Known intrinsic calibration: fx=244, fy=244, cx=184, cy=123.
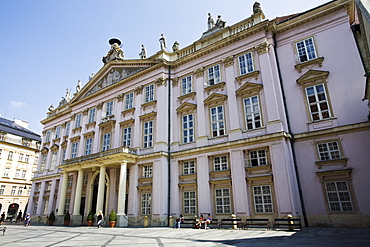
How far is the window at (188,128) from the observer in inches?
905

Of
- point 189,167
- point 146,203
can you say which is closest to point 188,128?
point 189,167

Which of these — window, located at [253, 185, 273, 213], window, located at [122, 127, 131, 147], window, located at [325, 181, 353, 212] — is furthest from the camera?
window, located at [122, 127, 131, 147]

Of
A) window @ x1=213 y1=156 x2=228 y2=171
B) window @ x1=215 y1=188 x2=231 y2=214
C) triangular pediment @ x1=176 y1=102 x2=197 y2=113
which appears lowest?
window @ x1=215 y1=188 x2=231 y2=214

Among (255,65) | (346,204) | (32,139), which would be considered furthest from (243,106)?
(32,139)

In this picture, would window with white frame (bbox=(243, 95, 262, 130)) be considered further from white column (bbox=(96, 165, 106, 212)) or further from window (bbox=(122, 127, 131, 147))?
white column (bbox=(96, 165, 106, 212))

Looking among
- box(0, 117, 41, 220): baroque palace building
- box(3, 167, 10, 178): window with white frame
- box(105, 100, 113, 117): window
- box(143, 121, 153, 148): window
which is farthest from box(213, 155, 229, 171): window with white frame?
box(3, 167, 10, 178): window with white frame

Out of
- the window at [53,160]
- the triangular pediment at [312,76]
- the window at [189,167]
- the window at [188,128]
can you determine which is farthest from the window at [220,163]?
the window at [53,160]

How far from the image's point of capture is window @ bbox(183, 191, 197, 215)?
20.7 m

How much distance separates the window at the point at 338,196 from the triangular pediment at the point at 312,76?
764 cm

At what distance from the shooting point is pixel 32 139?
174 feet

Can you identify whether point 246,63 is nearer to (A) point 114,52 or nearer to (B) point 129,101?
(B) point 129,101

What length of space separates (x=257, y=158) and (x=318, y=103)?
20.0 ft

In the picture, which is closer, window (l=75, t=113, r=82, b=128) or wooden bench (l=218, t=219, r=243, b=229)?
wooden bench (l=218, t=219, r=243, b=229)

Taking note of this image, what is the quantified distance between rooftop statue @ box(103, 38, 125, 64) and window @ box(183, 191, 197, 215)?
19.5 metres
